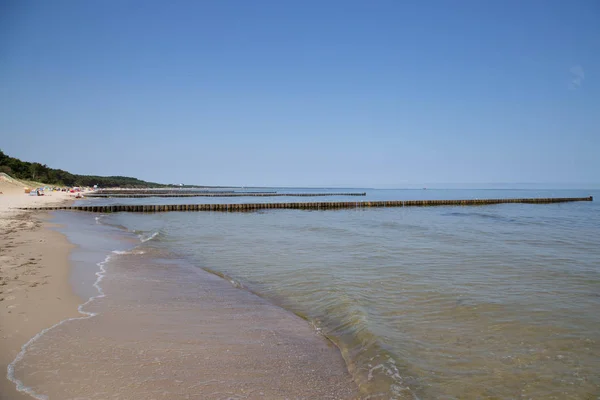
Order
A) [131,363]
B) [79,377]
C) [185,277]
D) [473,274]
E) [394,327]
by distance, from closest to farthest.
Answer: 1. [79,377]
2. [131,363]
3. [394,327]
4. [185,277]
5. [473,274]

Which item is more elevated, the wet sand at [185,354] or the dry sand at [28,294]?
the dry sand at [28,294]

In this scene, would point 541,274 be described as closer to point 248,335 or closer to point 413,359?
point 413,359

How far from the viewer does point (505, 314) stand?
6.86m

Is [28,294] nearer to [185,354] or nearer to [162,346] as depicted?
[162,346]

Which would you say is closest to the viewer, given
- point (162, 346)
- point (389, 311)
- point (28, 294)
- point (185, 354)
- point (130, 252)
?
point (185, 354)

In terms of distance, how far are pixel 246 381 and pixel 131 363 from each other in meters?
1.38

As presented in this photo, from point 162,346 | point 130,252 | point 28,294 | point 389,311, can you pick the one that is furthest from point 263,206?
point 162,346

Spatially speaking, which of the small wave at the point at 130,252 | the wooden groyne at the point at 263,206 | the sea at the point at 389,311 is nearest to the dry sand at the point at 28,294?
the sea at the point at 389,311

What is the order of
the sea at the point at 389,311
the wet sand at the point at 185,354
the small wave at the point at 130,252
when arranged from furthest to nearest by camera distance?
the small wave at the point at 130,252 < the sea at the point at 389,311 < the wet sand at the point at 185,354

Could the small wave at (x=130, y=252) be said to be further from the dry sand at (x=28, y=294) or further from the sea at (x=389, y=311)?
the dry sand at (x=28, y=294)

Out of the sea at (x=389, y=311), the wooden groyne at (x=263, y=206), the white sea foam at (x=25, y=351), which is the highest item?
the wooden groyne at (x=263, y=206)

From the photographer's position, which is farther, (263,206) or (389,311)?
(263,206)

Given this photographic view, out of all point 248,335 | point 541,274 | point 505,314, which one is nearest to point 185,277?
point 248,335

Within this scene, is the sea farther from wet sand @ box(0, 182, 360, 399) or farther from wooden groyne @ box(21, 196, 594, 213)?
wooden groyne @ box(21, 196, 594, 213)
